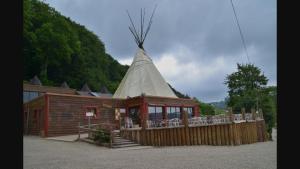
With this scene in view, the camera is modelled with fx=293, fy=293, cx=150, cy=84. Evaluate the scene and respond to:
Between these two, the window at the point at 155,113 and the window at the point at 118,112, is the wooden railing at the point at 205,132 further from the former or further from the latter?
the window at the point at 118,112

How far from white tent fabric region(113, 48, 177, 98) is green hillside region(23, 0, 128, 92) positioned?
1872 centimetres

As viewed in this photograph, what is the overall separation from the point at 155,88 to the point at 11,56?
21698 millimetres

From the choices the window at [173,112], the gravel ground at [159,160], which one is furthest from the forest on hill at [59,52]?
the gravel ground at [159,160]

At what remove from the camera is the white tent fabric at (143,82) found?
23.1 metres

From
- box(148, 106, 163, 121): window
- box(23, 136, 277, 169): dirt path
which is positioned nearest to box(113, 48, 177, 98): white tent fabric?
box(148, 106, 163, 121): window

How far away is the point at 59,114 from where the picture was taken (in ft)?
57.7

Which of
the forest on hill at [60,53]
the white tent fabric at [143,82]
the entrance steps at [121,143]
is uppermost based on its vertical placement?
the forest on hill at [60,53]

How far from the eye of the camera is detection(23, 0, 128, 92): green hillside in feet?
135

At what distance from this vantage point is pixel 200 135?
14117 millimetres

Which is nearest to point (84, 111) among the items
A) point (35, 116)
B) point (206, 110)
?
point (35, 116)

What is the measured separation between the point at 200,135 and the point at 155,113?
6880mm

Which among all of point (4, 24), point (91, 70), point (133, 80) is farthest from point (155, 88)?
point (91, 70)

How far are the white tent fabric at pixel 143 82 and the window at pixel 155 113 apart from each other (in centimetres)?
217
